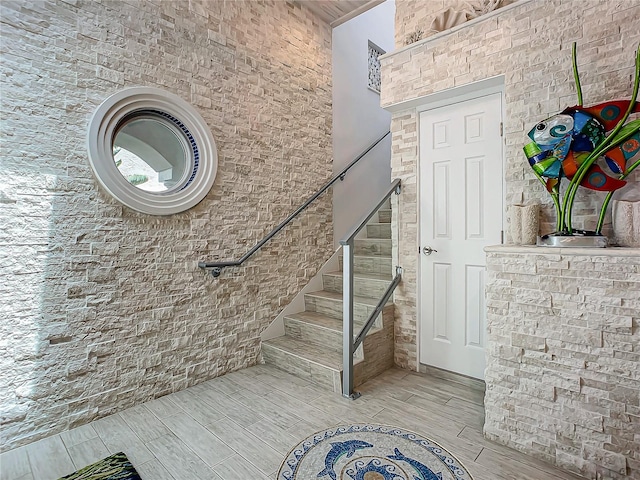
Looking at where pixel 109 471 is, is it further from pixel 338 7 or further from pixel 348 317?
pixel 338 7

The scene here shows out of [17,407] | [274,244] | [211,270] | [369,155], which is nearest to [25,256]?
[17,407]

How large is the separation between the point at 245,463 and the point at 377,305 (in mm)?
1515

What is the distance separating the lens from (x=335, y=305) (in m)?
3.29

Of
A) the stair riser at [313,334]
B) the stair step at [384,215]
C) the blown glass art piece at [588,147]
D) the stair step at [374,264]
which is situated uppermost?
the blown glass art piece at [588,147]

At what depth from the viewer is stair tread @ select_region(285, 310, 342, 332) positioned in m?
3.04

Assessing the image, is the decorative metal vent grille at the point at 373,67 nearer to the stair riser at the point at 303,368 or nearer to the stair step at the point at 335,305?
the stair step at the point at 335,305

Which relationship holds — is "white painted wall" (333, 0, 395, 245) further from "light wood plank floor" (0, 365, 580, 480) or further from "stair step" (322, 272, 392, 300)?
"light wood plank floor" (0, 365, 580, 480)

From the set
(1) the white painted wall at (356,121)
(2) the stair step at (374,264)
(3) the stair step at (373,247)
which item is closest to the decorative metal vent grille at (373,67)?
(1) the white painted wall at (356,121)

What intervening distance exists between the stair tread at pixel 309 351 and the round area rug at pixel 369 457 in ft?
2.02

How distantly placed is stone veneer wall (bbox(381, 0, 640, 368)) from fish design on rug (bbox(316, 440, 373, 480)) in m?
1.18

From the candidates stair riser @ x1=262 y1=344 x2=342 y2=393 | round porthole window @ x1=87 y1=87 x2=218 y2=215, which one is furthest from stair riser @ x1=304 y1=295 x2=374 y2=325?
round porthole window @ x1=87 y1=87 x2=218 y2=215

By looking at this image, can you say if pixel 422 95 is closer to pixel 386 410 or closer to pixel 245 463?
pixel 386 410

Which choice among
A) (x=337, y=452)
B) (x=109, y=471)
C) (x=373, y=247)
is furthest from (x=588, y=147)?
(x=109, y=471)

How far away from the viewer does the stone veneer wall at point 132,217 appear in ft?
6.39
